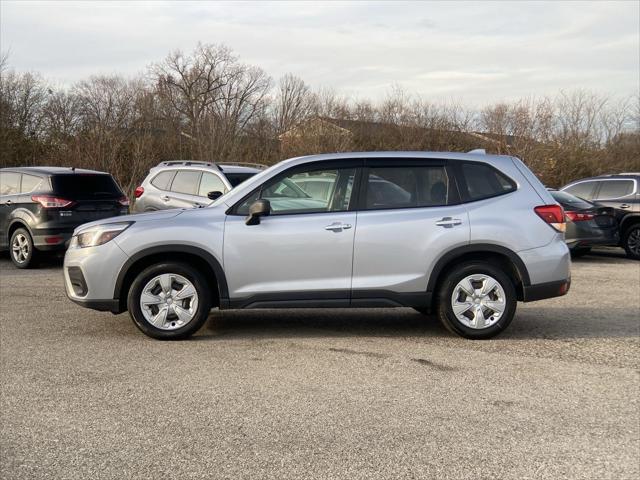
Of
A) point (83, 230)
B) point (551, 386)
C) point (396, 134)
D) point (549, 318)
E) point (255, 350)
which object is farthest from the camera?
point (396, 134)

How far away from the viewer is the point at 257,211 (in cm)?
636

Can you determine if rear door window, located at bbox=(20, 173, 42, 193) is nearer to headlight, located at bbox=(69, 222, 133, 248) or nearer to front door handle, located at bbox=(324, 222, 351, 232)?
headlight, located at bbox=(69, 222, 133, 248)

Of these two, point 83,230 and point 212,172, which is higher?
point 212,172

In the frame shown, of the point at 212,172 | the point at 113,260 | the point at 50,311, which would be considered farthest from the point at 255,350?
the point at 212,172

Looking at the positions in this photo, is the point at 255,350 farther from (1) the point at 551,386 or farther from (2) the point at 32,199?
(2) the point at 32,199

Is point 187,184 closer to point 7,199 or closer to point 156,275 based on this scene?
point 7,199

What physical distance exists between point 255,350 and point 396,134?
2745cm

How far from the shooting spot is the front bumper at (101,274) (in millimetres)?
6504

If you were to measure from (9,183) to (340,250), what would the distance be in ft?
27.4

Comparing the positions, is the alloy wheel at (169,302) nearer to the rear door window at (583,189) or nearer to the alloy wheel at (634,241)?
the alloy wheel at (634,241)

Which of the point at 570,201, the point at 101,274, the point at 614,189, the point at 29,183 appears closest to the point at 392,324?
the point at 101,274

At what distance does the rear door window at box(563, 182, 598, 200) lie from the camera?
1518 centimetres

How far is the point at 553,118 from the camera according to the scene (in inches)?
1202

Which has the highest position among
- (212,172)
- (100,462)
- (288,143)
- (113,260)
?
(288,143)
